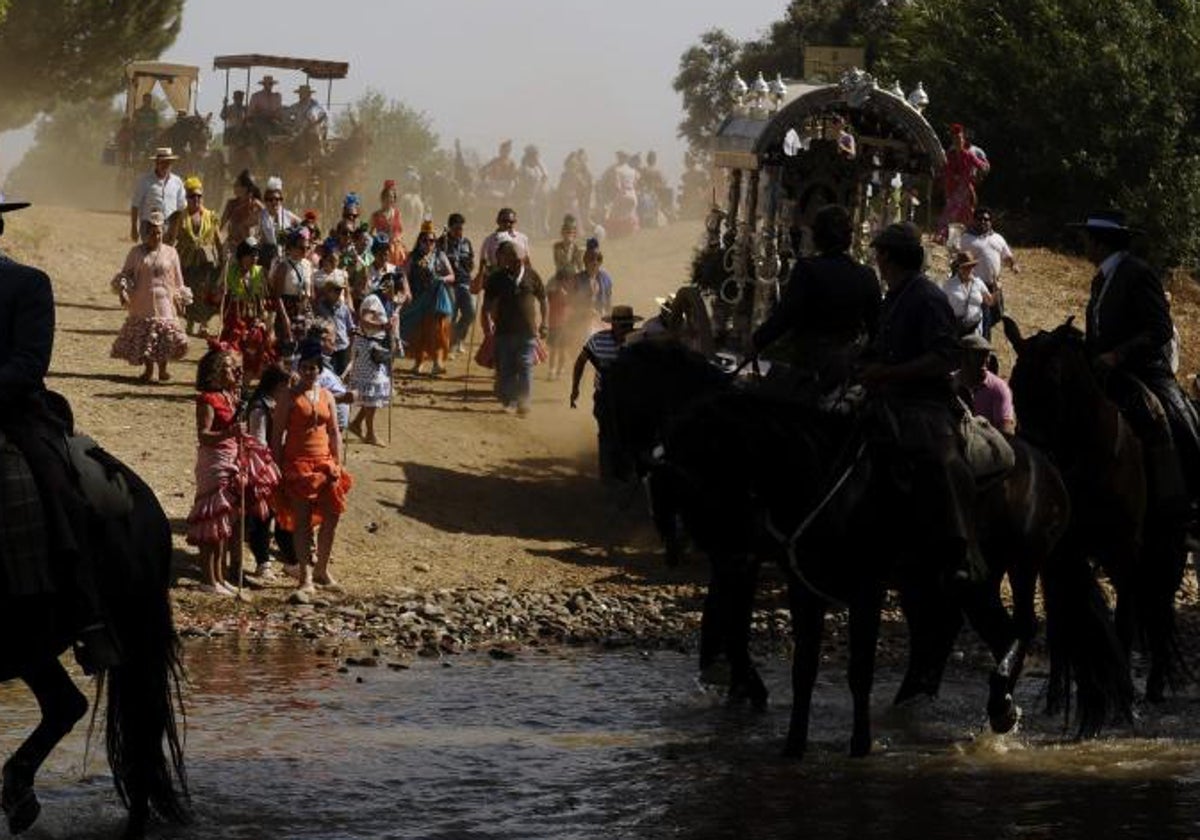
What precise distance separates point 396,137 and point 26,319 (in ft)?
237

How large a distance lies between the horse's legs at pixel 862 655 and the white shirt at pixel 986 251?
50.4 ft

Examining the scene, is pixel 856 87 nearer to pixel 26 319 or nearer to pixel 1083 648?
pixel 1083 648

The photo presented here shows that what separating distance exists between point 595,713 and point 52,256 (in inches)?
929

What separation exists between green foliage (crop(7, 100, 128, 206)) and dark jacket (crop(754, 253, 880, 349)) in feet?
200

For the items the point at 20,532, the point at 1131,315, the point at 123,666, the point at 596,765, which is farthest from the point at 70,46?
the point at 20,532

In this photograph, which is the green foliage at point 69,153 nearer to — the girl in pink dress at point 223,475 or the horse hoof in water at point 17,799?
the girl in pink dress at point 223,475

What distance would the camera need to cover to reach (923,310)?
12031mm

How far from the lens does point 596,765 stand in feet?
39.0

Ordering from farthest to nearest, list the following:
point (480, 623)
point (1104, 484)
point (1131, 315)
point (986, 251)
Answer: point (986, 251) → point (480, 623) → point (1131, 315) → point (1104, 484)

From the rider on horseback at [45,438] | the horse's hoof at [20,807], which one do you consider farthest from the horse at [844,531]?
the horse's hoof at [20,807]

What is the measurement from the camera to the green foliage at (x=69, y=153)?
73.2 m

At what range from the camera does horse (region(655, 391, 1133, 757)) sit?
11484 millimetres

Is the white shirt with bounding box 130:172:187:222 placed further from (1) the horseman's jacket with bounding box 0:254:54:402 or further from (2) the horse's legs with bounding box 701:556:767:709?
(1) the horseman's jacket with bounding box 0:254:54:402

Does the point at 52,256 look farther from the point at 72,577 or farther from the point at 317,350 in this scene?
the point at 72,577
